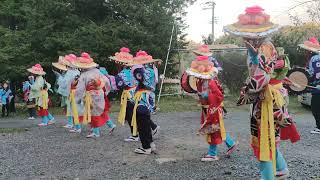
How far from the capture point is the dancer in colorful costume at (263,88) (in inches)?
201

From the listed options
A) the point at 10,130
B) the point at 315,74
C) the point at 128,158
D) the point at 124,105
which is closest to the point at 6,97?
the point at 10,130

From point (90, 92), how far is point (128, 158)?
2619 millimetres

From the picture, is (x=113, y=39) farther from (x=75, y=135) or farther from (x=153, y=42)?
(x=75, y=135)

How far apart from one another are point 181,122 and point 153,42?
694 cm

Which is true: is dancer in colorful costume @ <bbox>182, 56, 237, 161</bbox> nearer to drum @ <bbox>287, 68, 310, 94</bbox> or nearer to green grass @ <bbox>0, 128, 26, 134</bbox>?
drum @ <bbox>287, 68, 310, 94</bbox>

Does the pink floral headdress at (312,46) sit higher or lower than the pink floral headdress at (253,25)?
lower

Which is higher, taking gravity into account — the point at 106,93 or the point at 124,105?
the point at 106,93

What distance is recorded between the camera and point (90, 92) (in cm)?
993

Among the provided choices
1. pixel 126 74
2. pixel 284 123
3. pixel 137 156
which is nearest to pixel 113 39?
pixel 126 74

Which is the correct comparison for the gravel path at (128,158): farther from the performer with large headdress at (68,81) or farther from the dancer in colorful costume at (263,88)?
the dancer in colorful costume at (263,88)

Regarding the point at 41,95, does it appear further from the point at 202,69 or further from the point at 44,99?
the point at 202,69

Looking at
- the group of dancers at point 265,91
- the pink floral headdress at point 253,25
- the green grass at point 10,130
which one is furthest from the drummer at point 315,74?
the green grass at point 10,130

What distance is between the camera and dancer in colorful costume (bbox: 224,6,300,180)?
5094 millimetres

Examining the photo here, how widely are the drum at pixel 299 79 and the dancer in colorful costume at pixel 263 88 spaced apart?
58 centimetres
